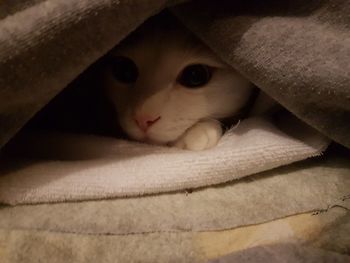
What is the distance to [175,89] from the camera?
29.9 inches

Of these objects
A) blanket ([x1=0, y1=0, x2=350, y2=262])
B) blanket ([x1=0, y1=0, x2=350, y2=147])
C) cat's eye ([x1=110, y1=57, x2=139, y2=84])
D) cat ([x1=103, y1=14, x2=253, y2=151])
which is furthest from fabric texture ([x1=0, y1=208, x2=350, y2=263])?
cat's eye ([x1=110, y1=57, x2=139, y2=84])

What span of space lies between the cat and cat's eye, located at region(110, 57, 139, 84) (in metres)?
0.02

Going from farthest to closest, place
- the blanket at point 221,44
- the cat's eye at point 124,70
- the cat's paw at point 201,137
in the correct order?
1. the cat's eye at point 124,70
2. the cat's paw at point 201,137
3. the blanket at point 221,44

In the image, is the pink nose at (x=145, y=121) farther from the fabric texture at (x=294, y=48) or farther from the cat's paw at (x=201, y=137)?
the fabric texture at (x=294, y=48)

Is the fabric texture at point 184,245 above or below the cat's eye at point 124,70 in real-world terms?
below

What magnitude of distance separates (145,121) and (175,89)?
8cm

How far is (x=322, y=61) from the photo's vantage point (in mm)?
544

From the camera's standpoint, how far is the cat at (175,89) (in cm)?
73

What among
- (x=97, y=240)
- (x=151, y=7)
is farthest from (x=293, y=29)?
(x=97, y=240)

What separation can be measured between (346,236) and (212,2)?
1.09 ft

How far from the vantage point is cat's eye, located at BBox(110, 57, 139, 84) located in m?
0.82

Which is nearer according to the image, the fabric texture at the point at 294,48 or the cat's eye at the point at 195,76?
the fabric texture at the point at 294,48

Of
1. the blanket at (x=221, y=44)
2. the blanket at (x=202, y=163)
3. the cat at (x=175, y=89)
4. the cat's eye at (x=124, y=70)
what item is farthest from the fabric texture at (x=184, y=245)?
the cat's eye at (x=124, y=70)

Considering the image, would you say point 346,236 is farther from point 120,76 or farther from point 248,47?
point 120,76
